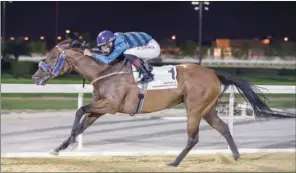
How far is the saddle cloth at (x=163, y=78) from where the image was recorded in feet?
23.5

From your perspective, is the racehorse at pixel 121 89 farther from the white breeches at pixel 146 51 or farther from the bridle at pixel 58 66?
the white breeches at pixel 146 51

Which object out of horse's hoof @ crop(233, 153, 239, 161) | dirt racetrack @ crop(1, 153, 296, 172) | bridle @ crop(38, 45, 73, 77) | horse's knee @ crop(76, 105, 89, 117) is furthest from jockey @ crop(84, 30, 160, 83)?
horse's hoof @ crop(233, 153, 239, 161)

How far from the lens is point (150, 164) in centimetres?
796

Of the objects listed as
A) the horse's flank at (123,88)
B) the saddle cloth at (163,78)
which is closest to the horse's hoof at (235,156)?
the horse's flank at (123,88)

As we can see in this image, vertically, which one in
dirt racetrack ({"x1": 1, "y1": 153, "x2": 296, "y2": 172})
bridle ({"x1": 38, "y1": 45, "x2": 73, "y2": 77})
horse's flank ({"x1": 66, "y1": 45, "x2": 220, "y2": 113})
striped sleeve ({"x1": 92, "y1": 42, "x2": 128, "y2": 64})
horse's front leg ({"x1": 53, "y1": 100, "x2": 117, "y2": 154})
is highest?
striped sleeve ({"x1": 92, "y1": 42, "x2": 128, "y2": 64})

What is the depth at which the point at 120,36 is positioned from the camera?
6902 millimetres

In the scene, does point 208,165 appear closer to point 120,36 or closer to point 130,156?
point 130,156

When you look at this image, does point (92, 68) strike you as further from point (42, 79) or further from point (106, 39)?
point (42, 79)

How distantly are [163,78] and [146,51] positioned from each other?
1.21 feet

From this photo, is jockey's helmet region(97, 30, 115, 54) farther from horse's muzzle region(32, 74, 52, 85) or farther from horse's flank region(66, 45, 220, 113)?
horse's muzzle region(32, 74, 52, 85)

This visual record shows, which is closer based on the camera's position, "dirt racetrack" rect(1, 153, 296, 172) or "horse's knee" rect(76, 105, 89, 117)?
"horse's knee" rect(76, 105, 89, 117)

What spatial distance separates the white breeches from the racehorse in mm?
188

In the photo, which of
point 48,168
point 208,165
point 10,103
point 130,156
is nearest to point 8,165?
point 48,168

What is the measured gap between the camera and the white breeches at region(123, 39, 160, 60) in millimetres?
7082
